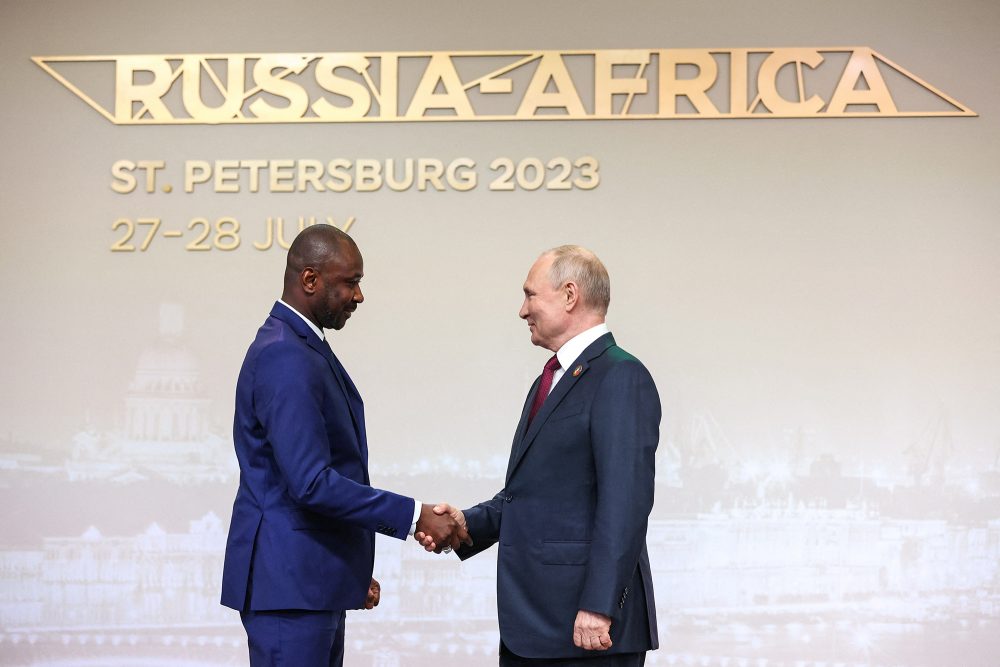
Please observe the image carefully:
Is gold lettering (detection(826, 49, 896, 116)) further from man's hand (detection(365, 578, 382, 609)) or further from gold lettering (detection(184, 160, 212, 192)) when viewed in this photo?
man's hand (detection(365, 578, 382, 609))

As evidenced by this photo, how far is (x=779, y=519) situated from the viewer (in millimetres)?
4410

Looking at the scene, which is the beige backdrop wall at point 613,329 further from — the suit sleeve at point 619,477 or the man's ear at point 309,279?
the suit sleeve at point 619,477

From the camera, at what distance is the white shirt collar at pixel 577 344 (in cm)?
263

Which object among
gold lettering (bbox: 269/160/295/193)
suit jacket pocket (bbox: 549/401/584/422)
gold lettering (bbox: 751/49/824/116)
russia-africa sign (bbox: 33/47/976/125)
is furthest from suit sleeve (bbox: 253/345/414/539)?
gold lettering (bbox: 751/49/824/116)

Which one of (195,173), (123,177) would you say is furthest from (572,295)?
(123,177)

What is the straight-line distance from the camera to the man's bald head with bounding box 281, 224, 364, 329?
2.72 metres

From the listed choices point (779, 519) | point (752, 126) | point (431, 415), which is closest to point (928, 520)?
point (779, 519)

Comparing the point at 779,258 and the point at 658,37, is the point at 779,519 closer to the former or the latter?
the point at 779,258

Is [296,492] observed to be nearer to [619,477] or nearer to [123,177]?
[619,477]

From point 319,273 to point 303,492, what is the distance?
0.56m

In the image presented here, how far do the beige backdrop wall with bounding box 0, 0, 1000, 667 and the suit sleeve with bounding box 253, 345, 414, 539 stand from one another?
1907mm

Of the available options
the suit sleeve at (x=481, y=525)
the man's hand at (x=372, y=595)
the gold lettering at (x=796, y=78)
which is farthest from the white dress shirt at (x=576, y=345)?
the gold lettering at (x=796, y=78)

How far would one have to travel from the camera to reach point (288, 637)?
256cm

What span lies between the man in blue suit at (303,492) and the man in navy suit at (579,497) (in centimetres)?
33
